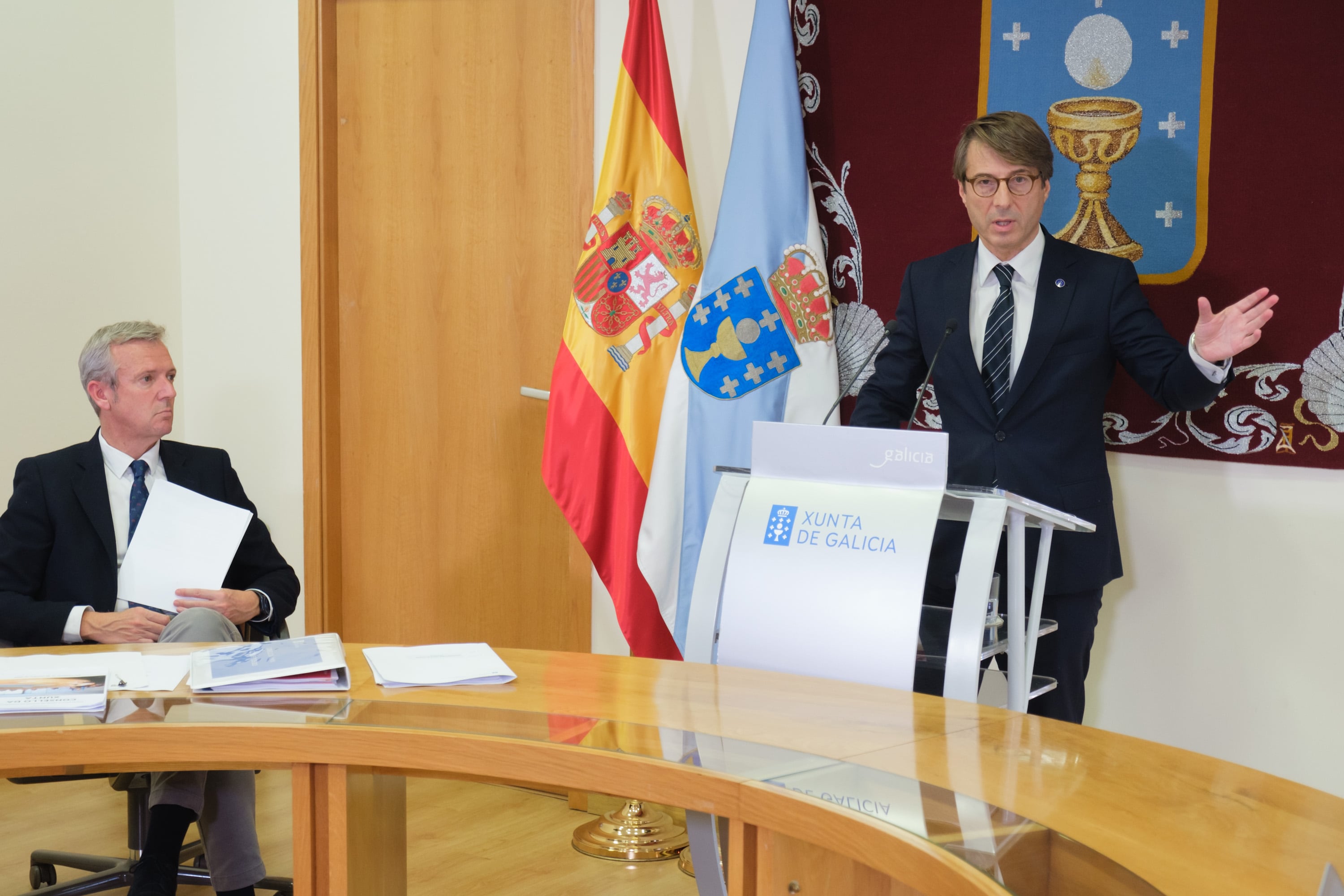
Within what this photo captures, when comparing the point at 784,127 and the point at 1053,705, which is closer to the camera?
the point at 1053,705

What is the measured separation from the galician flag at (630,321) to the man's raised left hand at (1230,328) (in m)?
1.22

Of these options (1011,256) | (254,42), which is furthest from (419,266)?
(1011,256)

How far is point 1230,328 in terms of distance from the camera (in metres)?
2.09

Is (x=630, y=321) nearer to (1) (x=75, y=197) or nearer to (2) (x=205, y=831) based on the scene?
(2) (x=205, y=831)

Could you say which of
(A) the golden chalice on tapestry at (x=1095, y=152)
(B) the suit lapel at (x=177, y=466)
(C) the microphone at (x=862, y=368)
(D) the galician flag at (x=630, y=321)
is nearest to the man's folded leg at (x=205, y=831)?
(B) the suit lapel at (x=177, y=466)

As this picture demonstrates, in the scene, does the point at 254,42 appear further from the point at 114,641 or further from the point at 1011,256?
the point at 1011,256

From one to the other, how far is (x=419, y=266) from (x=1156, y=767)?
8.72 ft

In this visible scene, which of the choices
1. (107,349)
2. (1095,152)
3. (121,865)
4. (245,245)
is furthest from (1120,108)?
(121,865)

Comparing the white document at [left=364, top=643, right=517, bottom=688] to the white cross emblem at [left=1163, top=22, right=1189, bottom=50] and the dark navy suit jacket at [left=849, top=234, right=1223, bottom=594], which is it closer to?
the dark navy suit jacket at [left=849, top=234, right=1223, bottom=594]

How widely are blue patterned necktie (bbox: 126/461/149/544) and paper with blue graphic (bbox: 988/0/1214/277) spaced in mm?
A: 2041

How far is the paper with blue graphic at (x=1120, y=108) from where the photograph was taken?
2.47 m

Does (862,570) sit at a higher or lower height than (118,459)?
lower

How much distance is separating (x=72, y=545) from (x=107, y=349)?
1.39ft

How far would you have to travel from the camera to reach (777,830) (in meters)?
1.21
